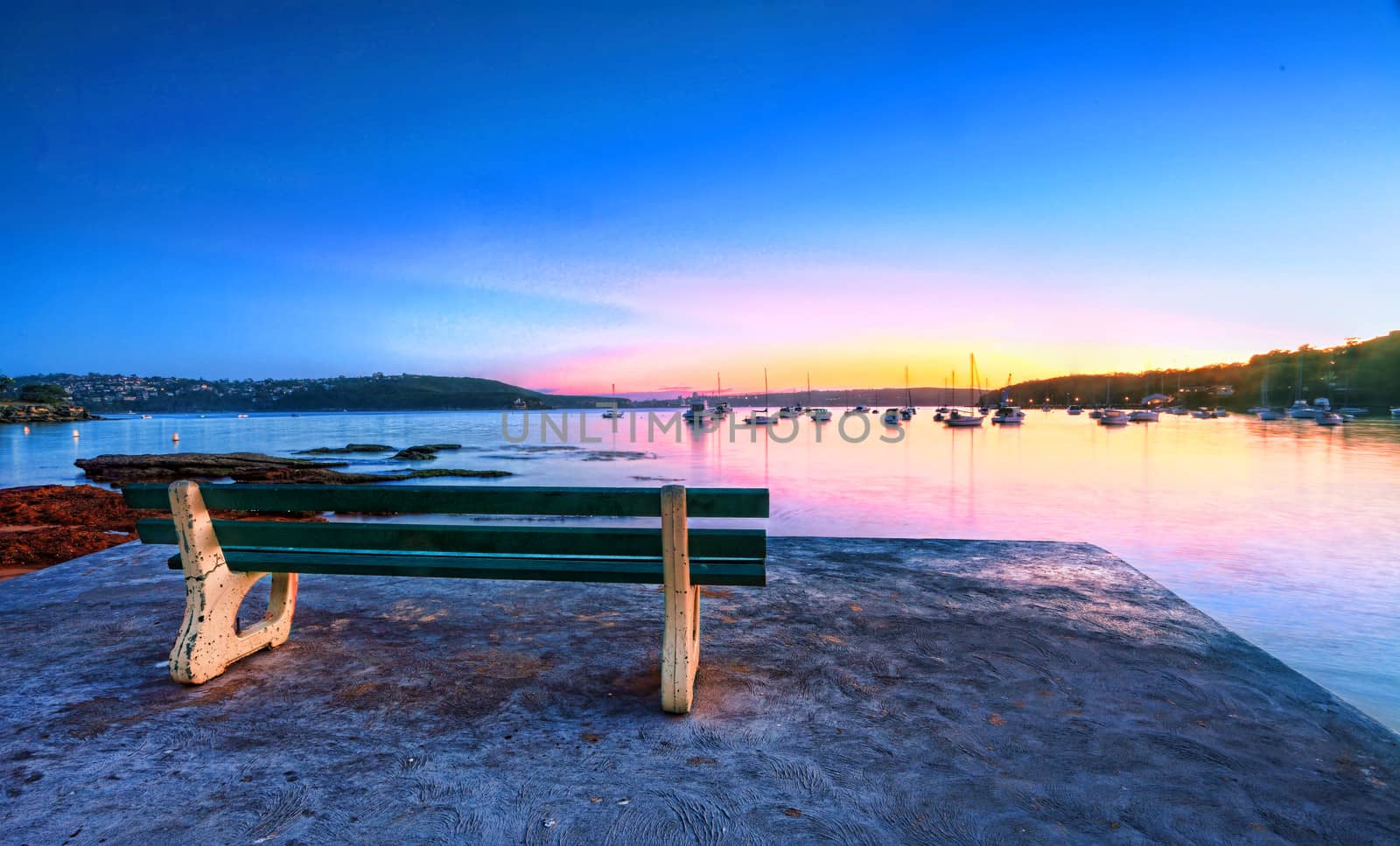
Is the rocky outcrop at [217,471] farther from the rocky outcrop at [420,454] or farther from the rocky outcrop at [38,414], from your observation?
the rocky outcrop at [38,414]

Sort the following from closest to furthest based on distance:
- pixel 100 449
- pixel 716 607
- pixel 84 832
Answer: pixel 84 832 < pixel 716 607 < pixel 100 449

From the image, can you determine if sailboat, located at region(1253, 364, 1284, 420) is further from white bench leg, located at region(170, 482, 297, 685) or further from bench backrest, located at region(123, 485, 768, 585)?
white bench leg, located at region(170, 482, 297, 685)

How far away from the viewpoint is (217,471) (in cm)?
2017

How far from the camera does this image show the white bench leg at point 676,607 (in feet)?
8.71

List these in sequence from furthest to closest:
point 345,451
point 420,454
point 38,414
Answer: point 38,414
point 345,451
point 420,454

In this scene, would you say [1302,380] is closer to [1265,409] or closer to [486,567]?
[1265,409]

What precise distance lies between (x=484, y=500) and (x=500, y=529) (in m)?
0.27

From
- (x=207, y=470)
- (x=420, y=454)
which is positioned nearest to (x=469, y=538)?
(x=207, y=470)

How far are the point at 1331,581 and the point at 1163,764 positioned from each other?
1054 cm

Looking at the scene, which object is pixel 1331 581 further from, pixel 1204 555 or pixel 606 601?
pixel 606 601

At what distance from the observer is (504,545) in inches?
116

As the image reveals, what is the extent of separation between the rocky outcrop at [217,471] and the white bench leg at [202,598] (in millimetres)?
16007

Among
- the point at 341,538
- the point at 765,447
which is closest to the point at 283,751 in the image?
the point at 341,538

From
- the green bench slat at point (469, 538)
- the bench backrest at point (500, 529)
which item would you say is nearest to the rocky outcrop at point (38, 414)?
the green bench slat at point (469, 538)
